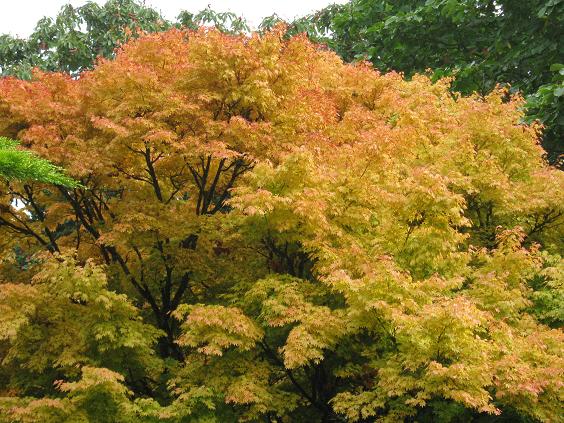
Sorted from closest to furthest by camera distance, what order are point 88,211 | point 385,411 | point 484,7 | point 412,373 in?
1. point 412,373
2. point 385,411
3. point 88,211
4. point 484,7

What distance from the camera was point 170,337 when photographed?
1074 centimetres

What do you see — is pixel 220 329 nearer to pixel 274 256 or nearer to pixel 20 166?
pixel 274 256

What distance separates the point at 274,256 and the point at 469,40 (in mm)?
11601

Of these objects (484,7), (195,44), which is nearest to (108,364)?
(195,44)

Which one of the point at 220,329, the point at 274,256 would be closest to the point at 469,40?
the point at 274,256

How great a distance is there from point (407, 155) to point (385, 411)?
4578 mm

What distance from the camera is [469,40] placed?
1845 centimetres

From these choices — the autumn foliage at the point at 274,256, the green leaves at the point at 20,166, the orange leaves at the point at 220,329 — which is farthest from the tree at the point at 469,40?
the green leaves at the point at 20,166

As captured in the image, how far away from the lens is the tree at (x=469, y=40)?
15.5m

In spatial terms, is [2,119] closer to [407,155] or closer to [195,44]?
[195,44]

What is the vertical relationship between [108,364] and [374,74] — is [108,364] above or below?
below

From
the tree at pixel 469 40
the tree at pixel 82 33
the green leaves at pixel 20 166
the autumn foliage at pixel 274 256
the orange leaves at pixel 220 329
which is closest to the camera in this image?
the green leaves at pixel 20 166

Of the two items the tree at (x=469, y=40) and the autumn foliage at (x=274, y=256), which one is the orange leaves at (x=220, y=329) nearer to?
the autumn foliage at (x=274, y=256)

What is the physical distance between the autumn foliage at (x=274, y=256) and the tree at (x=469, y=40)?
4060 mm
